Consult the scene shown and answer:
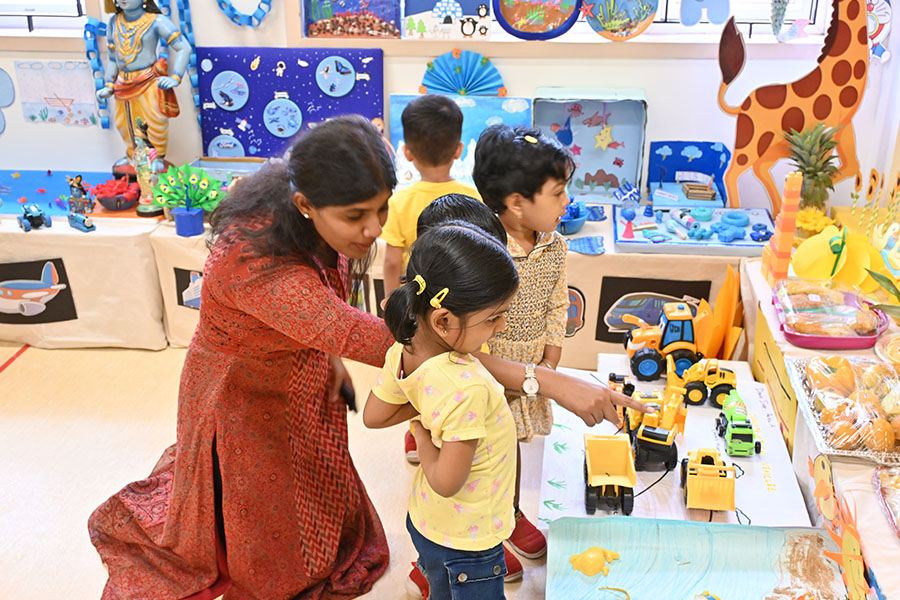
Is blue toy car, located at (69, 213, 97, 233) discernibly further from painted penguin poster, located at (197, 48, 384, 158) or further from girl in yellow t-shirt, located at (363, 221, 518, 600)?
girl in yellow t-shirt, located at (363, 221, 518, 600)

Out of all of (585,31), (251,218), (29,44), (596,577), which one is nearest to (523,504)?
(596,577)

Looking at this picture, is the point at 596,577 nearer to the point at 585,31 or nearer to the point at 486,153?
the point at 486,153

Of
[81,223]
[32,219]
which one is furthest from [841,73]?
[32,219]

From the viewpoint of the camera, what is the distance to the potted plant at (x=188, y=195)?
305 centimetres

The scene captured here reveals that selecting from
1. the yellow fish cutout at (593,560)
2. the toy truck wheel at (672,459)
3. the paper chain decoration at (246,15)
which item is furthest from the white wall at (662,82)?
the yellow fish cutout at (593,560)

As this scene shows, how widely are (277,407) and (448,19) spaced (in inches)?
76.5

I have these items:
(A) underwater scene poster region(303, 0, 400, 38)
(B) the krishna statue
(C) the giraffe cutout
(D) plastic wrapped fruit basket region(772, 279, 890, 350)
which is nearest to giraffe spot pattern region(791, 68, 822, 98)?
(C) the giraffe cutout

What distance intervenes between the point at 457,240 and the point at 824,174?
2018mm

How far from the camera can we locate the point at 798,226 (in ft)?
9.06

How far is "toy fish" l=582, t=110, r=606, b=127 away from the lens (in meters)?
3.20

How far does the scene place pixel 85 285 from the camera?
3.16 meters

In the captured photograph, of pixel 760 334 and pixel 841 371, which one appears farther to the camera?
pixel 760 334

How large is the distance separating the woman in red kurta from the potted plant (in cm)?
114

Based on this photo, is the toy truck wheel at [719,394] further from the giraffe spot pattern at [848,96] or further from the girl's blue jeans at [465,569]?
the giraffe spot pattern at [848,96]
